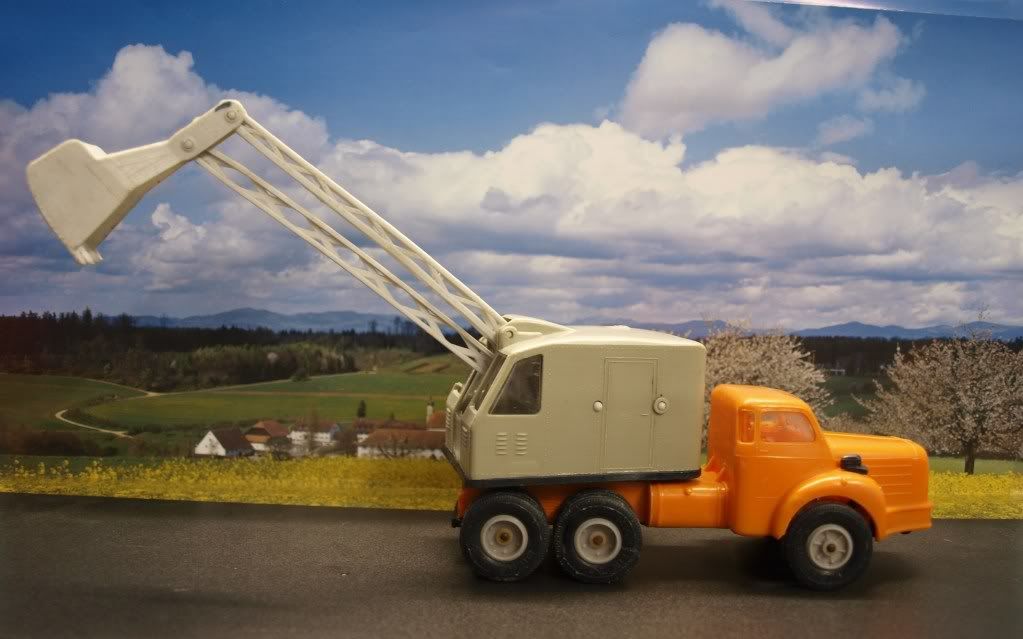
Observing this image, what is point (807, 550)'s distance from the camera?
5.75m

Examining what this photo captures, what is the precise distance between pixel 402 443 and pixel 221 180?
3592mm

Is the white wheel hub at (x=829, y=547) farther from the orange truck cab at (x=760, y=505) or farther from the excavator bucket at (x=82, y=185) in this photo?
the excavator bucket at (x=82, y=185)

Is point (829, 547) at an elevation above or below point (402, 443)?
below

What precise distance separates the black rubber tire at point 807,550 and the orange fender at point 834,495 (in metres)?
0.08

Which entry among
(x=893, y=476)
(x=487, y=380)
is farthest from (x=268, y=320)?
(x=893, y=476)

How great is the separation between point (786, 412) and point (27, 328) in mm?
7625

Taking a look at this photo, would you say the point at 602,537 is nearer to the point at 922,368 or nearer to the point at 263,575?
the point at 263,575

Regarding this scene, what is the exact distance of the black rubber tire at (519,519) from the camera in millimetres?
5742

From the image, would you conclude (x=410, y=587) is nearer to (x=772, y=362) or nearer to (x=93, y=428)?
(x=93, y=428)

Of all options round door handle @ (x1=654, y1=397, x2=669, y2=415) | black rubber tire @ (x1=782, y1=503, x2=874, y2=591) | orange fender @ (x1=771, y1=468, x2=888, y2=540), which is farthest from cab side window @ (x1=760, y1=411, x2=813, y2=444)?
round door handle @ (x1=654, y1=397, x2=669, y2=415)

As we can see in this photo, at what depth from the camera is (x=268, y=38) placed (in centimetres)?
793

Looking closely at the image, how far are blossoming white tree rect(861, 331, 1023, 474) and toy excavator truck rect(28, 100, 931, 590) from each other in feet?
9.61

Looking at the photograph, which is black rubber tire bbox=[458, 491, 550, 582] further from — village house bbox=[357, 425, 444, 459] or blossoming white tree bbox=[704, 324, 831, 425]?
blossoming white tree bbox=[704, 324, 831, 425]

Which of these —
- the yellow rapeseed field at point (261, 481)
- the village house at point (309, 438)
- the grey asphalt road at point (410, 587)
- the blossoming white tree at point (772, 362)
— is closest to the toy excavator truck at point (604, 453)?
the grey asphalt road at point (410, 587)
